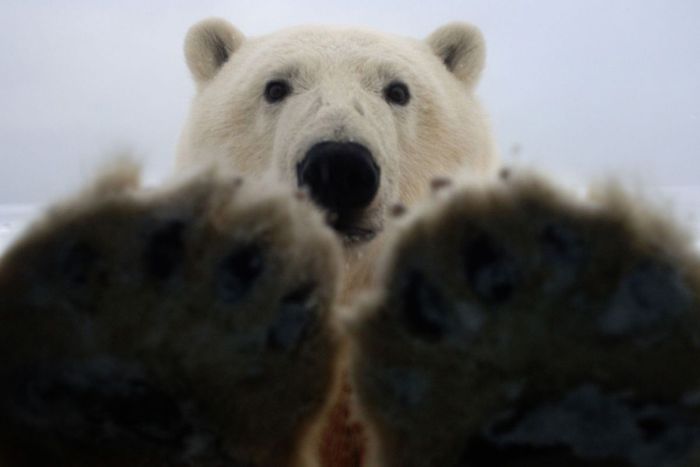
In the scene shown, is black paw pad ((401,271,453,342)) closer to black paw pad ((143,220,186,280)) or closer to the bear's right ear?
black paw pad ((143,220,186,280))

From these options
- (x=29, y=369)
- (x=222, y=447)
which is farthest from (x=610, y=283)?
(x=29, y=369)

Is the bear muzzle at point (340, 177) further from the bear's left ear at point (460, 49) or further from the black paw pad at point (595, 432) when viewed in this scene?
the bear's left ear at point (460, 49)

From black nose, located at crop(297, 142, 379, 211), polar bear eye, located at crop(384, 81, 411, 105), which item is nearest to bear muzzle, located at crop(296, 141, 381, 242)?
black nose, located at crop(297, 142, 379, 211)

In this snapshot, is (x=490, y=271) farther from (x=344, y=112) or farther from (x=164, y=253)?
(x=344, y=112)

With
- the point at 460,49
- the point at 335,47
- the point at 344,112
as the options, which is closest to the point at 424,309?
the point at 344,112

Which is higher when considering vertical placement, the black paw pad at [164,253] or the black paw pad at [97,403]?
the black paw pad at [164,253]

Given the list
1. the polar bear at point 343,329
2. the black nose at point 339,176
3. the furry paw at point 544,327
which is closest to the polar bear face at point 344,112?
the black nose at point 339,176

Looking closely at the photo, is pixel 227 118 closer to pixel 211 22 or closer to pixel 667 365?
pixel 211 22
